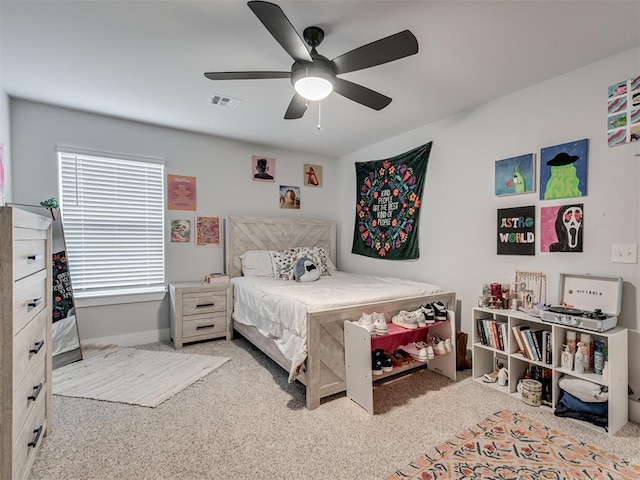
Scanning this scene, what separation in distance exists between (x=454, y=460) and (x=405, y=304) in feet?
3.60

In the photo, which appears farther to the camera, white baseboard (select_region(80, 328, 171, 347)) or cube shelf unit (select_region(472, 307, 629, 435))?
white baseboard (select_region(80, 328, 171, 347))

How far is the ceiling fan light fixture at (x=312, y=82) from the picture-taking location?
174 cm

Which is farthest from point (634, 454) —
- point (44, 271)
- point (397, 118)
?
point (44, 271)

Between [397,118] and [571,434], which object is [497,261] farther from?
[397,118]

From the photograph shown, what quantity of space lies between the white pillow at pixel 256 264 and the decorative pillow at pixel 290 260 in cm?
12

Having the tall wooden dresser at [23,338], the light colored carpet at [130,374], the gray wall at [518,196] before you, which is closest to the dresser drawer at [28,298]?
the tall wooden dresser at [23,338]

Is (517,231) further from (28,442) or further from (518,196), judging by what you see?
(28,442)

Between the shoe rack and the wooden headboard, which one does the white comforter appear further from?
the wooden headboard

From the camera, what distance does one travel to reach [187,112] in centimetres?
306

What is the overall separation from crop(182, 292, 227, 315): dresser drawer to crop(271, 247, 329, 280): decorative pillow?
67 cm

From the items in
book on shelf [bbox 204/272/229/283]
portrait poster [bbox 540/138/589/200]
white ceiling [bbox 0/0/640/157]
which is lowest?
book on shelf [bbox 204/272/229/283]

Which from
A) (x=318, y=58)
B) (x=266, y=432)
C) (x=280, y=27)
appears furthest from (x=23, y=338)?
(x=318, y=58)

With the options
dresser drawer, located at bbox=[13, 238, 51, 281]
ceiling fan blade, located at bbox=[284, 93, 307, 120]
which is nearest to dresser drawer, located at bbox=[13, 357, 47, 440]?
dresser drawer, located at bbox=[13, 238, 51, 281]

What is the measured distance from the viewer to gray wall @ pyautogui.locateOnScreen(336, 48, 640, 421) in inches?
80.4
